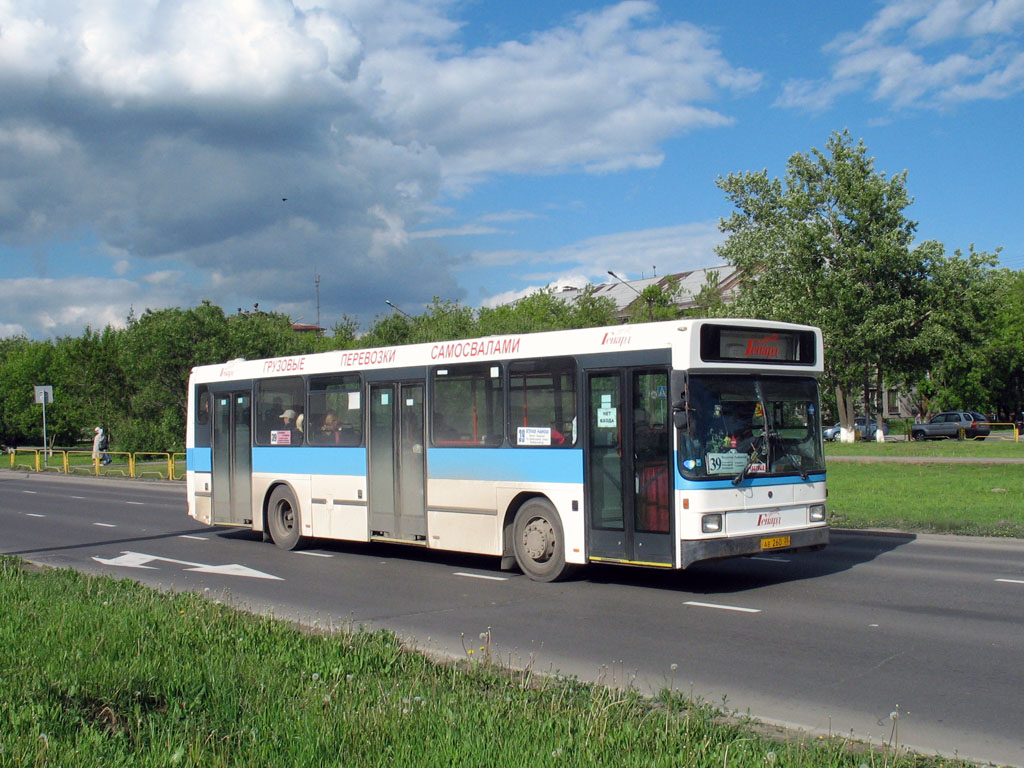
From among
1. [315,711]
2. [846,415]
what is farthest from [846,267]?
[315,711]

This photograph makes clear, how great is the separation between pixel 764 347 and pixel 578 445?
2.36 meters

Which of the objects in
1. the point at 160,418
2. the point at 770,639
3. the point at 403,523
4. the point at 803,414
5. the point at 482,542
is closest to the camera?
the point at 770,639

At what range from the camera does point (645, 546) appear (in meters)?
10.9

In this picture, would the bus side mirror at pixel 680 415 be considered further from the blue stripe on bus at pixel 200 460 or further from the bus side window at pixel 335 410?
the blue stripe on bus at pixel 200 460

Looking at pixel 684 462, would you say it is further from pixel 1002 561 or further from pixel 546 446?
pixel 1002 561

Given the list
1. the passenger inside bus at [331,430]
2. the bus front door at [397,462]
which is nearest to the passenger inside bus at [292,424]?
the passenger inside bus at [331,430]

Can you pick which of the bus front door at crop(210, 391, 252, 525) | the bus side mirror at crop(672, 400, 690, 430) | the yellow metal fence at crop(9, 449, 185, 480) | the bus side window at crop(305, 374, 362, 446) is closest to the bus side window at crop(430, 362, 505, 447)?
the bus side window at crop(305, 374, 362, 446)

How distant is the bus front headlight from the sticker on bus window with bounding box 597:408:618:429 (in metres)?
1.50

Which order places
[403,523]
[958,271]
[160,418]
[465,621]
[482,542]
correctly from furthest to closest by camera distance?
[160,418]
[958,271]
[403,523]
[482,542]
[465,621]

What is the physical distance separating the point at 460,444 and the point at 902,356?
39.4 meters

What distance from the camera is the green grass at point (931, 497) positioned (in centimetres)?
1681

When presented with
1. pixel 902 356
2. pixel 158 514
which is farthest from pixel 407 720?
pixel 902 356

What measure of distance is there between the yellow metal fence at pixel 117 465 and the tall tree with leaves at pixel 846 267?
26.3 meters

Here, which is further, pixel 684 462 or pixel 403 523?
pixel 403 523
